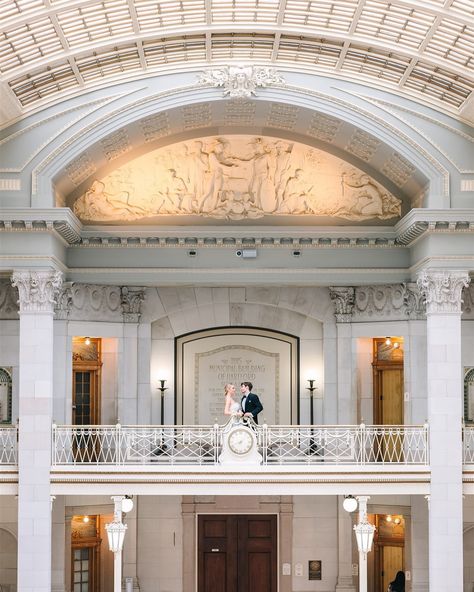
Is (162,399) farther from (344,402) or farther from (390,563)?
(390,563)

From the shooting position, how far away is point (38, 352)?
22594mm

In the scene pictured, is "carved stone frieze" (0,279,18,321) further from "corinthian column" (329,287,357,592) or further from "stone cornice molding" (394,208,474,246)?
"stone cornice molding" (394,208,474,246)

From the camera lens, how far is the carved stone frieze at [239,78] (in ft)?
74.0

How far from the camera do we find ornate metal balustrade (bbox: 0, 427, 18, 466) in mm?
23266

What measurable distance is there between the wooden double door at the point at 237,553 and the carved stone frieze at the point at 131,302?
552 cm

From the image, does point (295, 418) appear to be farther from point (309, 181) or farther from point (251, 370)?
point (309, 181)

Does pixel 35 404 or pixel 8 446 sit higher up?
pixel 35 404

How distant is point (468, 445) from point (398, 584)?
413 centimetres

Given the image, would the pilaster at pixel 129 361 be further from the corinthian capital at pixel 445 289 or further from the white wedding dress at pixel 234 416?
the corinthian capital at pixel 445 289

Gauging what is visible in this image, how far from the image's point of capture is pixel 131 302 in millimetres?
26781

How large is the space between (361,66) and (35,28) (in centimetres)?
681

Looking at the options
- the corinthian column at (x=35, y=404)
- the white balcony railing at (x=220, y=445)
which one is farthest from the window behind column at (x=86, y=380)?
the corinthian column at (x=35, y=404)

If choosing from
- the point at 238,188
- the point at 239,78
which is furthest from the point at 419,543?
the point at 239,78

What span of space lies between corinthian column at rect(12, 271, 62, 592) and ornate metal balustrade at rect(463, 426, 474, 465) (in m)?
9.16
